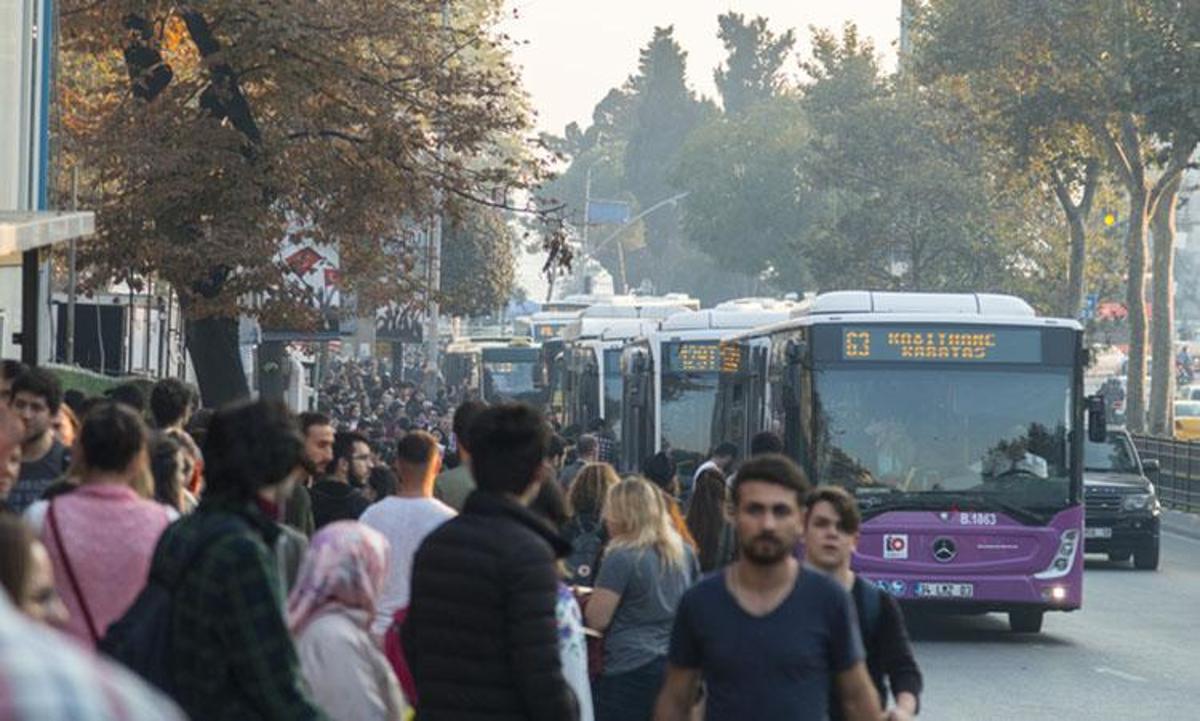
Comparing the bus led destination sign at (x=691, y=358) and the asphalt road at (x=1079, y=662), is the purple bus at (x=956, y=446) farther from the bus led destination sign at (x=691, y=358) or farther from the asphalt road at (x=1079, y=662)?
the bus led destination sign at (x=691, y=358)

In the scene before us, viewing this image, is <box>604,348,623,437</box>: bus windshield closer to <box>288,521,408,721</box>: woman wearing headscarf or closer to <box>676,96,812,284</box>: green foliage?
<box>288,521,408,721</box>: woman wearing headscarf

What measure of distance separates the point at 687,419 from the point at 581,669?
24.2 metres

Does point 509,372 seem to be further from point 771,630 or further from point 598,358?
point 771,630

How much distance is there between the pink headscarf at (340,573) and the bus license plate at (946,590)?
553 inches

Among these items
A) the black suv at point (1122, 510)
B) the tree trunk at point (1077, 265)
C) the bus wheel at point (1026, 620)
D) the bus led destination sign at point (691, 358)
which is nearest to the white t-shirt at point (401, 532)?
the bus wheel at point (1026, 620)

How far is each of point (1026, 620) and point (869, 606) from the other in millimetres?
14240

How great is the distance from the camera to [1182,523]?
4034cm

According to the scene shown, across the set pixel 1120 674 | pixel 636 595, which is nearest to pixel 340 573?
pixel 636 595

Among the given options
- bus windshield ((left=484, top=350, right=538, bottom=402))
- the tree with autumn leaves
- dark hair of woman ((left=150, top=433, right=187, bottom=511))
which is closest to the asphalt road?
the tree with autumn leaves

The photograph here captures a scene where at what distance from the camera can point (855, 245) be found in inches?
2872

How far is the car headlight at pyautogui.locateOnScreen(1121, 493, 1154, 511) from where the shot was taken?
94.7 feet

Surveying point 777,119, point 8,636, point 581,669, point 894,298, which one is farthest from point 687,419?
point 777,119

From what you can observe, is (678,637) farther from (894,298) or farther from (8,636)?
(894,298)

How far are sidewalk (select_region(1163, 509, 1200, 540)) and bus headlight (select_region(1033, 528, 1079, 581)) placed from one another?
1882cm
